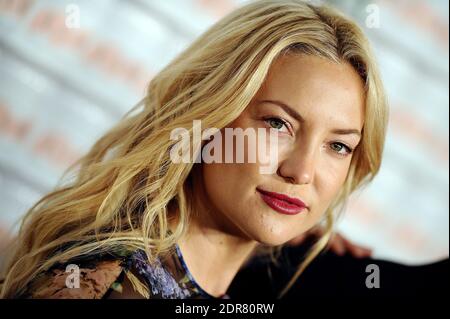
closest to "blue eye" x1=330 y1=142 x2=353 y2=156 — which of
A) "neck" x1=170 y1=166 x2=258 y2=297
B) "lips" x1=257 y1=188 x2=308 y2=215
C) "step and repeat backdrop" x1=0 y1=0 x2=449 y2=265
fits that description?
"lips" x1=257 y1=188 x2=308 y2=215

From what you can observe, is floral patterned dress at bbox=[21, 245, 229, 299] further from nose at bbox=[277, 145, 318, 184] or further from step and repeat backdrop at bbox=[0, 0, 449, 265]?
step and repeat backdrop at bbox=[0, 0, 449, 265]

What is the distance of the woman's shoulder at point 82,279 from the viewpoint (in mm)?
671

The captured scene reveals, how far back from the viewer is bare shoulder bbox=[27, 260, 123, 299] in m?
0.67

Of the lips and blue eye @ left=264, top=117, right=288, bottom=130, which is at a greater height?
blue eye @ left=264, top=117, right=288, bottom=130

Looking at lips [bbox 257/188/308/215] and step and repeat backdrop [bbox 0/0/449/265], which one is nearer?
lips [bbox 257/188/308/215]

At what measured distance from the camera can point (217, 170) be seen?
0.77 metres

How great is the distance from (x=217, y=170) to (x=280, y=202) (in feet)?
0.36

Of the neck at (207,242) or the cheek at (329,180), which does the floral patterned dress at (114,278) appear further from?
the cheek at (329,180)

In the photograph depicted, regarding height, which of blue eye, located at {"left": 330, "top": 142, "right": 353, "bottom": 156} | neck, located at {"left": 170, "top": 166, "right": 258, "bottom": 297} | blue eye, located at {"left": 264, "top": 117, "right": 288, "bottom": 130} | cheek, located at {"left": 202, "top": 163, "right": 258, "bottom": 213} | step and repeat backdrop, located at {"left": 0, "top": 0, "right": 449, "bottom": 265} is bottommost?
neck, located at {"left": 170, "top": 166, "right": 258, "bottom": 297}

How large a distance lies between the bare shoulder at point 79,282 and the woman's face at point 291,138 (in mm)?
197

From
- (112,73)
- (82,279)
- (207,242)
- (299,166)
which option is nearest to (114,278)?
(82,279)

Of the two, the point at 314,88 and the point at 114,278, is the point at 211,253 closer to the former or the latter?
the point at 114,278

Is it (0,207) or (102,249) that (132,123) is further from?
(0,207)

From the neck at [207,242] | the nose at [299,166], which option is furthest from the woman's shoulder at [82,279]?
the nose at [299,166]
